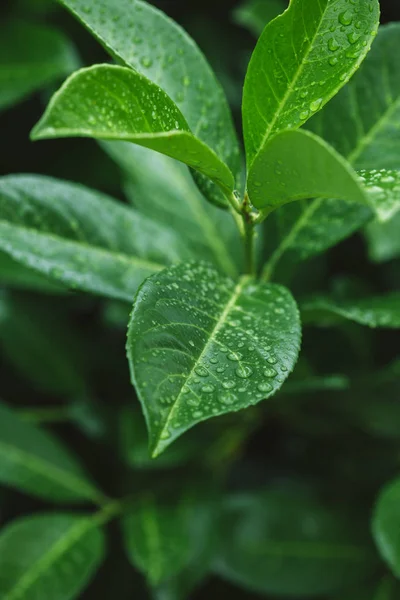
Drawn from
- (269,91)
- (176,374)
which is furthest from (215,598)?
(269,91)

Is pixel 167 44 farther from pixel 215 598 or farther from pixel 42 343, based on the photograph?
pixel 215 598

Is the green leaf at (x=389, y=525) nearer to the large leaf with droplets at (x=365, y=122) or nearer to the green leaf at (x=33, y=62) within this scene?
the large leaf with droplets at (x=365, y=122)

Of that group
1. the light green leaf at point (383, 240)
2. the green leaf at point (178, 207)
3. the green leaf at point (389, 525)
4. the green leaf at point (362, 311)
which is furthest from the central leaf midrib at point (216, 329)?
the green leaf at point (389, 525)

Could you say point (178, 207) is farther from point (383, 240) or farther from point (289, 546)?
point (289, 546)

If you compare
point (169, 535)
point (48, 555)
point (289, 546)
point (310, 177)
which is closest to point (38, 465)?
point (48, 555)

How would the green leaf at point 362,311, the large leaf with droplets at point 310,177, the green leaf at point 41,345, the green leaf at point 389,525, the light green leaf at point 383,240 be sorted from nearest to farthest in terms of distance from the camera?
the large leaf with droplets at point 310,177, the green leaf at point 362,311, the green leaf at point 389,525, the light green leaf at point 383,240, the green leaf at point 41,345

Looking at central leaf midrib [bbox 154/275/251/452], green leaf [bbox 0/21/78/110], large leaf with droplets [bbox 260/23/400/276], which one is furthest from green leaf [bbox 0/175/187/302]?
green leaf [bbox 0/21/78/110]

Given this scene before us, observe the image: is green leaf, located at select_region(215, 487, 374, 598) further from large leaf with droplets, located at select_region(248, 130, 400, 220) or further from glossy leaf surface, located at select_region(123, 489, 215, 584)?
large leaf with droplets, located at select_region(248, 130, 400, 220)
